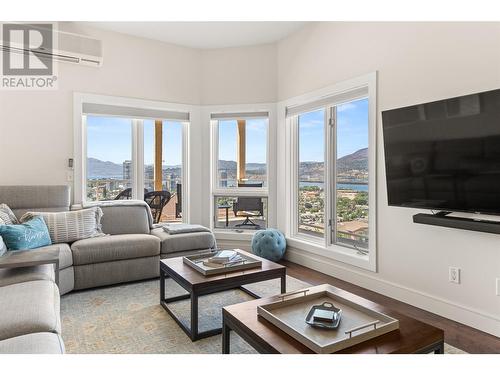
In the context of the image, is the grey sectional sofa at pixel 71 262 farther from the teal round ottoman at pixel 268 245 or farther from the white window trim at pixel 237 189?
the white window trim at pixel 237 189

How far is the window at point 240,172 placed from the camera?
4680 millimetres

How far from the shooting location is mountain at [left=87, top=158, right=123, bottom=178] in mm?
4250

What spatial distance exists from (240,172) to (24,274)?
9.80ft

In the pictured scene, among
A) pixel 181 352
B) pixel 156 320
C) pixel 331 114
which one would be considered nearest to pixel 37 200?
pixel 156 320

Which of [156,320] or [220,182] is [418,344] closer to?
[156,320]

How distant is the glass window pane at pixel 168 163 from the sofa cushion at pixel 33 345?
3.24m

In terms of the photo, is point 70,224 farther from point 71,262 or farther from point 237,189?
point 237,189

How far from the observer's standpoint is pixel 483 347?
7.01 ft

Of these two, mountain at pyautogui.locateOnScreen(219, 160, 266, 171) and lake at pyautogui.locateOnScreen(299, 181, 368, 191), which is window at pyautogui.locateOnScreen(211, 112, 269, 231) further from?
lake at pyautogui.locateOnScreen(299, 181, 368, 191)

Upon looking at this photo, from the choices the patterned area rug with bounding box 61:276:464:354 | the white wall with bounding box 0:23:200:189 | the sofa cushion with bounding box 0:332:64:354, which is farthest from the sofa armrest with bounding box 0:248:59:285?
the white wall with bounding box 0:23:200:189

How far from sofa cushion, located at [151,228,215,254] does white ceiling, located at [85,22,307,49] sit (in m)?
2.46

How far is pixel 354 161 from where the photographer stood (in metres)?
3.57

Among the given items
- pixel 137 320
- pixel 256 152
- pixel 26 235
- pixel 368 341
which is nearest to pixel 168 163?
pixel 256 152

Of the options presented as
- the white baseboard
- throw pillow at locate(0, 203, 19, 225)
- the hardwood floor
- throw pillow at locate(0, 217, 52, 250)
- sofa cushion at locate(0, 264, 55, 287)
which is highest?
throw pillow at locate(0, 203, 19, 225)
